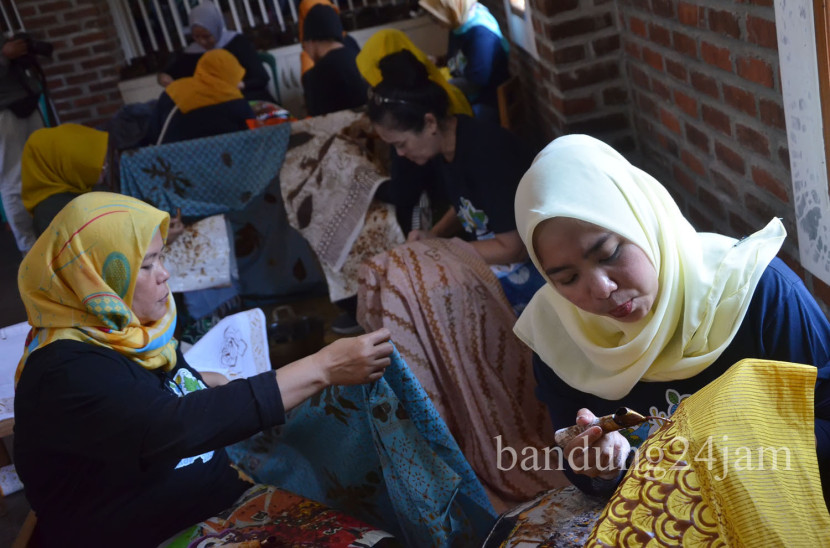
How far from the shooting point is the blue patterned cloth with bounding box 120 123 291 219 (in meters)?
4.05

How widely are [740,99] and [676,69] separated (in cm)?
41

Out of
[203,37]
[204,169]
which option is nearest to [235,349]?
[204,169]

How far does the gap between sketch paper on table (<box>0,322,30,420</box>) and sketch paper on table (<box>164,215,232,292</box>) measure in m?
0.90

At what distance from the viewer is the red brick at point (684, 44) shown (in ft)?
7.19

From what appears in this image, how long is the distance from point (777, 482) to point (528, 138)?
10.8ft

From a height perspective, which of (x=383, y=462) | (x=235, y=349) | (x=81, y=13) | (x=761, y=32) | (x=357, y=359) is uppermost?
(x=81, y=13)

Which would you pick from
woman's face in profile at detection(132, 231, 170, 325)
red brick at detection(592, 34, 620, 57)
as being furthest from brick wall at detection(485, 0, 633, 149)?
woman's face in profile at detection(132, 231, 170, 325)

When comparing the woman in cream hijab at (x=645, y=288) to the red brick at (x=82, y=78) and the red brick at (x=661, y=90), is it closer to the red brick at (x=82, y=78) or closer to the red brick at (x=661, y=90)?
the red brick at (x=661, y=90)

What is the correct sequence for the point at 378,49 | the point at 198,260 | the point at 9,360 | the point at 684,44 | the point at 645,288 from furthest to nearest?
1. the point at 378,49
2. the point at 198,260
3. the point at 9,360
4. the point at 684,44
5. the point at 645,288

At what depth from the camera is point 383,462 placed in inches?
85.9

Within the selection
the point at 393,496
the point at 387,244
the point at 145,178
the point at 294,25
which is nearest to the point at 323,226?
the point at 387,244

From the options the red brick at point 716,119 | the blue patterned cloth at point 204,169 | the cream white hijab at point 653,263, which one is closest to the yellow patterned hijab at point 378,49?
the blue patterned cloth at point 204,169

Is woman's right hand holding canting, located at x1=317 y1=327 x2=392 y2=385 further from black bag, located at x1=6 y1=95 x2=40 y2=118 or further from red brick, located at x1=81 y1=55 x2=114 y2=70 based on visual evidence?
red brick, located at x1=81 y1=55 x2=114 y2=70

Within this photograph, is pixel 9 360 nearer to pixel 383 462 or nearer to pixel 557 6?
pixel 383 462
